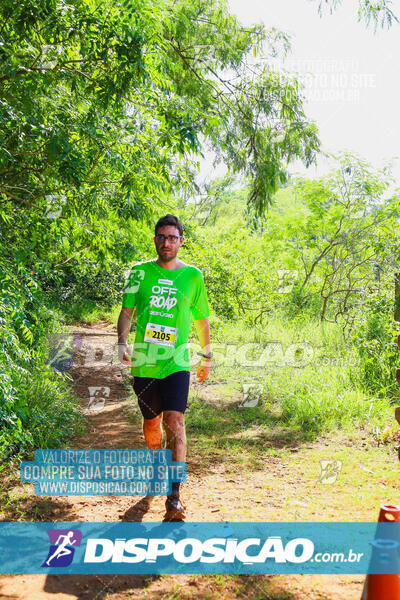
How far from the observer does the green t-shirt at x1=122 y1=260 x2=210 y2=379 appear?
380 centimetres

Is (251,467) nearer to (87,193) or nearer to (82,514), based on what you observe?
(82,514)

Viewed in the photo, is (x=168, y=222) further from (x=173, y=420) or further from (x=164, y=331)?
A: (x=173, y=420)

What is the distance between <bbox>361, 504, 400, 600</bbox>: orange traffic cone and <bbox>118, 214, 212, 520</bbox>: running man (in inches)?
60.3

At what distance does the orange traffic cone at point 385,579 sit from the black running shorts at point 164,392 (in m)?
1.63

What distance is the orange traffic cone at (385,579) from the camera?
245 centimetres

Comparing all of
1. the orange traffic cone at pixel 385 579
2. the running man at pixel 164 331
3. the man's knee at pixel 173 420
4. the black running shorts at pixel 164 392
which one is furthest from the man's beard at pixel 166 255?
the orange traffic cone at pixel 385 579

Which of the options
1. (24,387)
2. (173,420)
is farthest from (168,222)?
(24,387)

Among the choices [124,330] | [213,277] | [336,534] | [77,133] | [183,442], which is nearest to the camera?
[336,534]

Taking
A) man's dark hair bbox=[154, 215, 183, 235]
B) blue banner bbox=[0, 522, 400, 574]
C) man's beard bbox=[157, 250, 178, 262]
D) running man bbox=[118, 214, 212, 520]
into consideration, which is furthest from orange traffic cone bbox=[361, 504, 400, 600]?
man's dark hair bbox=[154, 215, 183, 235]

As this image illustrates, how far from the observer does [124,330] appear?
4.01 m

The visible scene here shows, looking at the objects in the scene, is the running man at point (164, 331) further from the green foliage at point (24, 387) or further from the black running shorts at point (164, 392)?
the green foliage at point (24, 387)

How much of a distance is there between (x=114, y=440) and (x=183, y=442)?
2165 mm

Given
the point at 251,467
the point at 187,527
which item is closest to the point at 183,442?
the point at 187,527

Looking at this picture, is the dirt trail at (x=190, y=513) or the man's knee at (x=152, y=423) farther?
the man's knee at (x=152, y=423)
